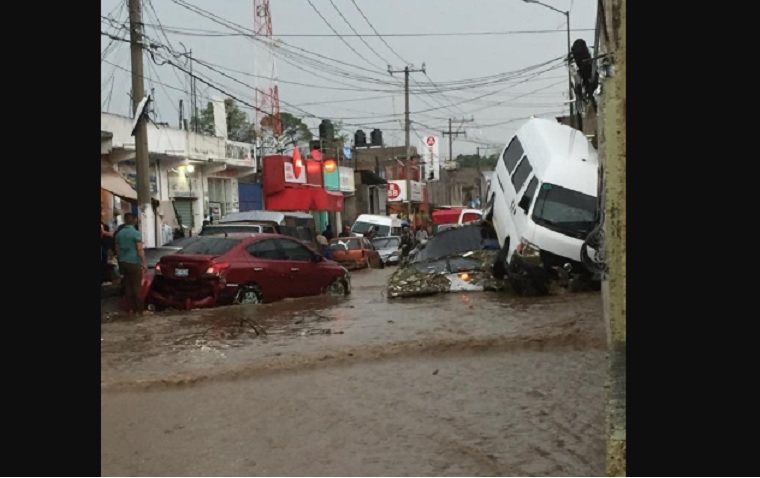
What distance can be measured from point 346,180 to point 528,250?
120 ft

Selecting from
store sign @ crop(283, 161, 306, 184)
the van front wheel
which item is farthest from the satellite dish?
store sign @ crop(283, 161, 306, 184)

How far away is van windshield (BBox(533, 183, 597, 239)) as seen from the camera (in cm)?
1420

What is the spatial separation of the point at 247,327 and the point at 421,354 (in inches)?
127

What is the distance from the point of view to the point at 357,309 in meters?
15.2

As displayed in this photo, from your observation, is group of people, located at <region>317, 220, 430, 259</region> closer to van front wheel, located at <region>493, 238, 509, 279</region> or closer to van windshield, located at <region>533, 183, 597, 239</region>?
van front wheel, located at <region>493, 238, 509, 279</region>

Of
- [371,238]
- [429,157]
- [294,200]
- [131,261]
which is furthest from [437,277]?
[429,157]

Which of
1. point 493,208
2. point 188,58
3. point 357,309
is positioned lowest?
point 357,309

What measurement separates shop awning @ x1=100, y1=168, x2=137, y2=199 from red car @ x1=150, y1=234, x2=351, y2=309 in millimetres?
4495

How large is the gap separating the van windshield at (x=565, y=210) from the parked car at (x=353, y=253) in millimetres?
14625

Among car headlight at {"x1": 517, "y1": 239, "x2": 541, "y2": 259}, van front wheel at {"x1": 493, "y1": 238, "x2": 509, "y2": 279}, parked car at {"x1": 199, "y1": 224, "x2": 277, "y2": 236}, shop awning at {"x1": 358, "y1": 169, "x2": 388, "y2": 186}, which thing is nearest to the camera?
car headlight at {"x1": 517, "y1": 239, "x2": 541, "y2": 259}

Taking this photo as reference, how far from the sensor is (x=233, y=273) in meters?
14.3

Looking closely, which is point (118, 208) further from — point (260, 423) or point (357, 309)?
point (260, 423)

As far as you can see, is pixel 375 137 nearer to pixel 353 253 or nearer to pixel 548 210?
pixel 353 253

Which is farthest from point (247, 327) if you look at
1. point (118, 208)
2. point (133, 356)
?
point (118, 208)
